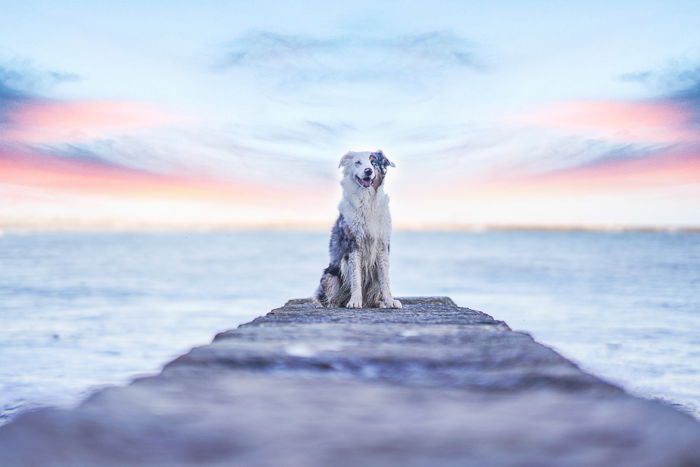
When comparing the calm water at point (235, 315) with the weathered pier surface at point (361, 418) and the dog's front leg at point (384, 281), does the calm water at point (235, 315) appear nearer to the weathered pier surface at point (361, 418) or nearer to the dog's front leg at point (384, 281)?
the dog's front leg at point (384, 281)

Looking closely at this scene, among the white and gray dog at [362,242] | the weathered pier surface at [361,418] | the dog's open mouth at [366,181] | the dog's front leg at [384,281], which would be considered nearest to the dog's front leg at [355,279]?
the white and gray dog at [362,242]

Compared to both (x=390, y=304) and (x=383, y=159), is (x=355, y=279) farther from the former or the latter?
(x=383, y=159)

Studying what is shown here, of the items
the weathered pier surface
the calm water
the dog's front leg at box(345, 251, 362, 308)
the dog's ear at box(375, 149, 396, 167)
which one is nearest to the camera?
the weathered pier surface

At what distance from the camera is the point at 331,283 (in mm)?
5516

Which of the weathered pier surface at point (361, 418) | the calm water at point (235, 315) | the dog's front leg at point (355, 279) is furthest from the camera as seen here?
the calm water at point (235, 315)

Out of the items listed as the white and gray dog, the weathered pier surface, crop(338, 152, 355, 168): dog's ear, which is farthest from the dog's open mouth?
the weathered pier surface

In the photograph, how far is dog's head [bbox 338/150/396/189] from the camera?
534 cm

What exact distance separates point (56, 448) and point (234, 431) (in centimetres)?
35

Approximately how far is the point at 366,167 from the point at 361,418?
13.5ft

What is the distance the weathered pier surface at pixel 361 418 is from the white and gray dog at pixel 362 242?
3243 millimetres

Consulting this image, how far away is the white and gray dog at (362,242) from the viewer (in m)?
5.37

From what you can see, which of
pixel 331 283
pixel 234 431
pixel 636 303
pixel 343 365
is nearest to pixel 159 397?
pixel 234 431

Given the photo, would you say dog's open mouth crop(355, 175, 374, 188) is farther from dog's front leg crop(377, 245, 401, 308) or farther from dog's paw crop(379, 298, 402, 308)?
dog's paw crop(379, 298, 402, 308)

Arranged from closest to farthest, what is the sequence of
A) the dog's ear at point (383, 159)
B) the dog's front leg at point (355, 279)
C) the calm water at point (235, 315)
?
the dog's front leg at point (355, 279) < the dog's ear at point (383, 159) < the calm water at point (235, 315)
